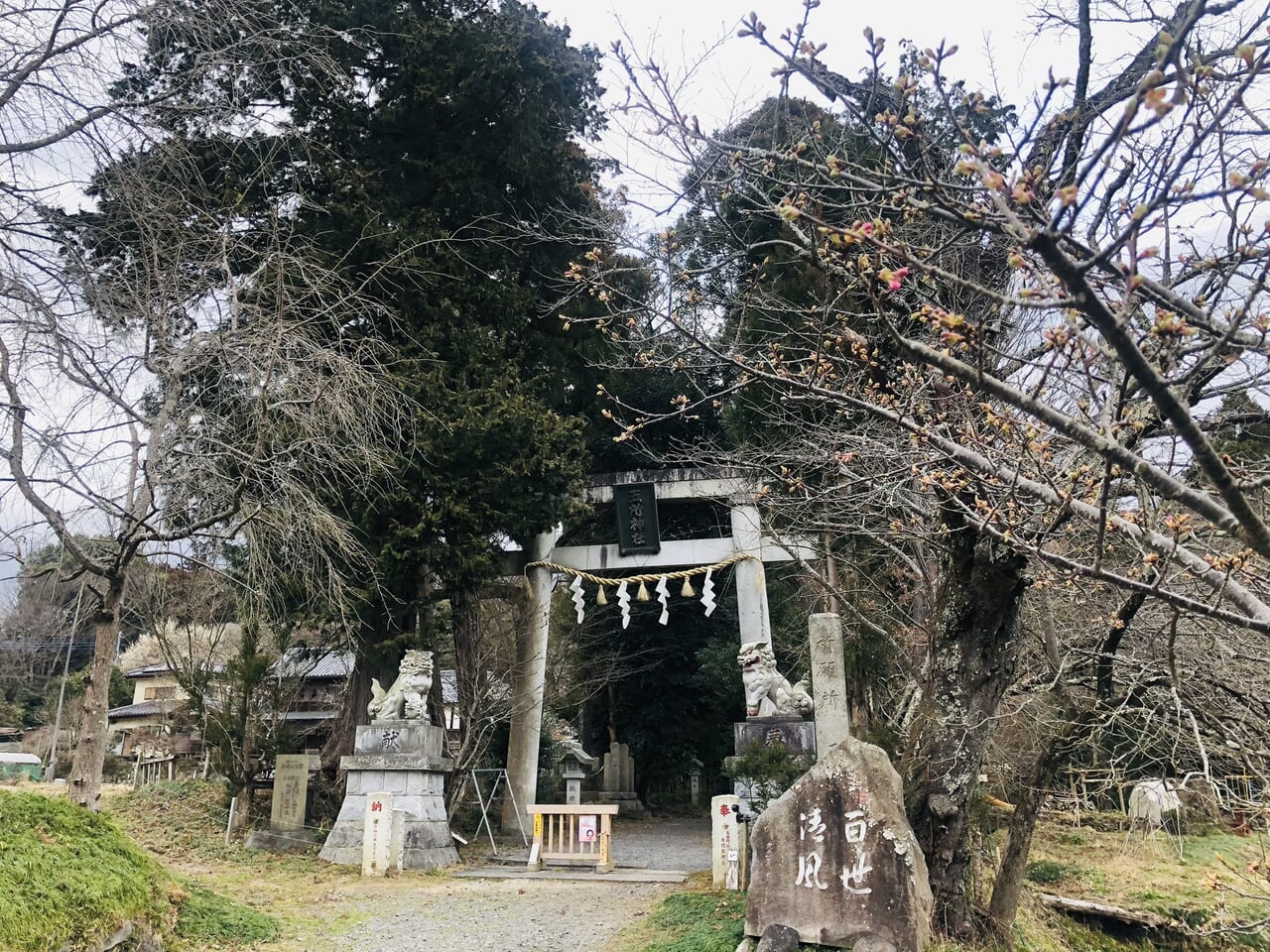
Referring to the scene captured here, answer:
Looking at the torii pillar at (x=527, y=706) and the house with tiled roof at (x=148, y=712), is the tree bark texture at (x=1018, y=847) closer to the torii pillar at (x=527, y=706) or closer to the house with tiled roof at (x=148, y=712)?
the torii pillar at (x=527, y=706)

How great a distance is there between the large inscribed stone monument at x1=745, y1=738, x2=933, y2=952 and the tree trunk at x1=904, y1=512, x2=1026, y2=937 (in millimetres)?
409

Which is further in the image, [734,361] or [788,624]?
[788,624]

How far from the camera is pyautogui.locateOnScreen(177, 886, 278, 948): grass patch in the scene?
5.39 metres

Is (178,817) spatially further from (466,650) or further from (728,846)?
(728,846)

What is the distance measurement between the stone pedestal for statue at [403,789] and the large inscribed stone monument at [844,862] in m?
5.39

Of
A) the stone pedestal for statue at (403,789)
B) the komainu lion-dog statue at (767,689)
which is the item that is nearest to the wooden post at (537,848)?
the stone pedestal for statue at (403,789)

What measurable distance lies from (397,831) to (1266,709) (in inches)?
313

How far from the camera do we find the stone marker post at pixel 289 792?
1074 cm

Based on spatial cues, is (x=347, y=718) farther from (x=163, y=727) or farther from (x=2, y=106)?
(x=2, y=106)

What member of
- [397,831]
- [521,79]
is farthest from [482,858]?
[521,79]

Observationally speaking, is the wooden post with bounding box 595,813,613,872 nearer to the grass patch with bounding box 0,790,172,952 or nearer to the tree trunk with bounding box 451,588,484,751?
the tree trunk with bounding box 451,588,484,751

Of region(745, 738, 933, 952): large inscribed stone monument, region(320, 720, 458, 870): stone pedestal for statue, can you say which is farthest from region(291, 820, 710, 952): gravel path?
region(745, 738, 933, 952): large inscribed stone monument

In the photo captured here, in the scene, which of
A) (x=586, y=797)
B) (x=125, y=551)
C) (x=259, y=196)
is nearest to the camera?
(x=125, y=551)

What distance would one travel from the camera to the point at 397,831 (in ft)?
30.4
